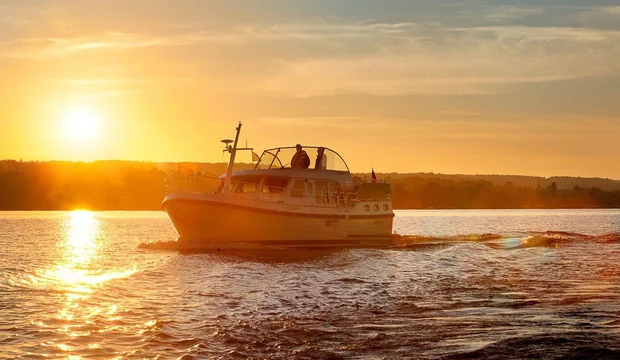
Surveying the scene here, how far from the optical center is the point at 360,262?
30.5m

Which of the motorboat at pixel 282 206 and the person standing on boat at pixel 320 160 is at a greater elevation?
the person standing on boat at pixel 320 160

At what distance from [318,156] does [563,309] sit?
996 inches

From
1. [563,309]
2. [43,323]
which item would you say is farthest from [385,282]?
[43,323]

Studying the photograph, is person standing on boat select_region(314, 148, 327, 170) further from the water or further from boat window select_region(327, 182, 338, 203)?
the water

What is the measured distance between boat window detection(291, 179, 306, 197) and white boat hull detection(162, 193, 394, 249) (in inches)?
53.0

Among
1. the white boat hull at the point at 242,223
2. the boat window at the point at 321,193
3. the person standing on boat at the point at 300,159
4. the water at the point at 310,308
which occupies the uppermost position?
the person standing on boat at the point at 300,159

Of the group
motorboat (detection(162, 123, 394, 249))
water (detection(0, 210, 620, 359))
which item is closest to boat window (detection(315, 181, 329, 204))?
motorboat (detection(162, 123, 394, 249))

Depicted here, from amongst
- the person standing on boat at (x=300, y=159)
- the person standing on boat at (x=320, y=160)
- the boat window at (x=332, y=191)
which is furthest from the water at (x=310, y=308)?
the person standing on boat at (x=320, y=160)

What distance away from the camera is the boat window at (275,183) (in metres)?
37.1

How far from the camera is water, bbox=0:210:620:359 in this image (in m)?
11.6

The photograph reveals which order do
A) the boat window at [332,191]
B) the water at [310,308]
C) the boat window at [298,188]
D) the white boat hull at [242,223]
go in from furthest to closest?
the boat window at [332,191] → the boat window at [298,188] → the white boat hull at [242,223] → the water at [310,308]

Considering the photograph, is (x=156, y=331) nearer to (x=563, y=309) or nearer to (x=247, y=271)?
(x=563, y=309)

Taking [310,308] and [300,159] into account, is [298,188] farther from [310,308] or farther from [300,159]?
[310,308]

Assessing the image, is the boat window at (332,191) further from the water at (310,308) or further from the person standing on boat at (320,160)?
the water at (310,308)
